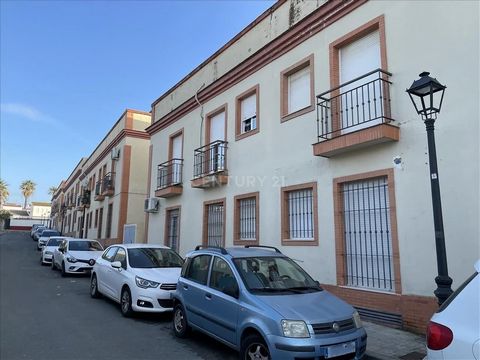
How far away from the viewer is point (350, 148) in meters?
8.30

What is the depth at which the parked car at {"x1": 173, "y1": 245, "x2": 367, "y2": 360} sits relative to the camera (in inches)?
183

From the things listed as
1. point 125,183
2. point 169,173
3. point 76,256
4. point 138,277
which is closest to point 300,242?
point 138,277

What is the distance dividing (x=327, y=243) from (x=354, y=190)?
1350 mm

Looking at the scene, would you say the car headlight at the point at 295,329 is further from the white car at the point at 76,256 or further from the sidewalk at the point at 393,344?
the white car at the point at 76,256

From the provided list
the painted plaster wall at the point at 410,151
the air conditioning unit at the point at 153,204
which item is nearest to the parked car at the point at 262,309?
the painted plaster wall at the point at 410,151

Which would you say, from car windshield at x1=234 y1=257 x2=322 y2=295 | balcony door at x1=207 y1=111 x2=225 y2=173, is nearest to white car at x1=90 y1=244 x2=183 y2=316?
car windshield at x1=234 y1=257 x2=322 y2=295

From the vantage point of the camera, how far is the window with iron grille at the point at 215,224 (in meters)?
13.0

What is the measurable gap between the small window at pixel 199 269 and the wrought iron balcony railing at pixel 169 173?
8.79 metres

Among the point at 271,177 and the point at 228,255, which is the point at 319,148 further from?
the point at 228,255

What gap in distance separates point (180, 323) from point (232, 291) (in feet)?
6.04

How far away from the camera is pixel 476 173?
6.42 metres

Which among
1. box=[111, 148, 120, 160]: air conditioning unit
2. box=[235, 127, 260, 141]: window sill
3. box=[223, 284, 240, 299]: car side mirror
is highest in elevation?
box=[111, 148, 120, 160]: air conditioning unit

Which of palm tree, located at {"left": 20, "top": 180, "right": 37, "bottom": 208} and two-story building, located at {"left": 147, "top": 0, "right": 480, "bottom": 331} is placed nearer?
two-story building, located at {"left": 147, "top": 0, "right": 480, "bottom": 331}

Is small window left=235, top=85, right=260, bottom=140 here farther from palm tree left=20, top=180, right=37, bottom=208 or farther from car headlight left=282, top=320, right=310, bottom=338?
palm tree left=20, top=180, right=37, bottom=208
